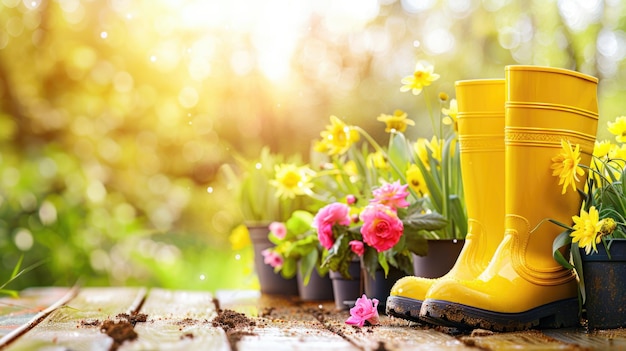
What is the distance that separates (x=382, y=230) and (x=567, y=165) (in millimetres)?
476

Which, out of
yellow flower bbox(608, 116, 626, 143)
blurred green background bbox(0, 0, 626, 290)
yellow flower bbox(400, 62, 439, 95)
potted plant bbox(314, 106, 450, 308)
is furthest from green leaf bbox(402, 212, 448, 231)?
blurred green background bbox(0, 0, 626, 290)

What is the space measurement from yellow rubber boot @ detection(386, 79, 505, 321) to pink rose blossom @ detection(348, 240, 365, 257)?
284 mm

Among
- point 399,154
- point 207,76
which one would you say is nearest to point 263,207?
point 399,154

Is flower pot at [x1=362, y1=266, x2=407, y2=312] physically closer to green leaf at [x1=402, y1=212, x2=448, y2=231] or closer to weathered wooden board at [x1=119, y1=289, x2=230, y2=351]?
green leaf at [x1=402, y1=212, x2=448, y2=231]

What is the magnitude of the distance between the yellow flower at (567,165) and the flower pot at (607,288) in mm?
150

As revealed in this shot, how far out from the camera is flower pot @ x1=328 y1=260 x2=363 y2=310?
2111 mm

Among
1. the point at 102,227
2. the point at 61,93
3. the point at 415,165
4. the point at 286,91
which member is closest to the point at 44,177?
the point at 102,227

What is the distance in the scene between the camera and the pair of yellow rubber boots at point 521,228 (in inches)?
60.3

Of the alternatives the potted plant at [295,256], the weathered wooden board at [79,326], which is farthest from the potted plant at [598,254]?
the potted plant at [295,256]

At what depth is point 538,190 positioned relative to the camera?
1649mm

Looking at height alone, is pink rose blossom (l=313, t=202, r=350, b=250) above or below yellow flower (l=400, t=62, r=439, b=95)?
below

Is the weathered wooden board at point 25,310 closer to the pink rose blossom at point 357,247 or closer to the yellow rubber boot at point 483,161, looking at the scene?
A: the pink rose blossom at point 357,247

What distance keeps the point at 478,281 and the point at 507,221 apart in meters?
0.17

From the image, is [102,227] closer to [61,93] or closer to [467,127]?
[61,93]
